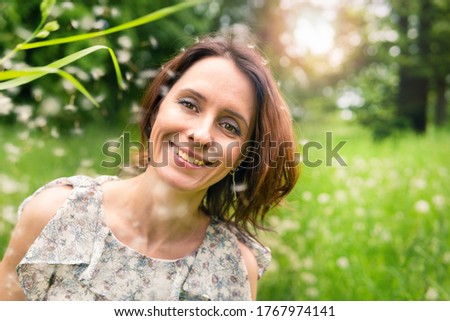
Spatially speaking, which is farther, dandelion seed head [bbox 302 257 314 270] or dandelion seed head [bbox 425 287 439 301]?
dandelion seed head [bbox 302 257 314 270]

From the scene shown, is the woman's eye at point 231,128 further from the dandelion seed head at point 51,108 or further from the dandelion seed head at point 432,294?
the dandelion seed head at point 51,108

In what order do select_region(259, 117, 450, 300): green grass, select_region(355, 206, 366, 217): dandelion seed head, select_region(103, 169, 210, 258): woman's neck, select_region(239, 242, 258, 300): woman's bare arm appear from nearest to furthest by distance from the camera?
select_region(103, 169, 210, 258): woman's neck < select_region(239, 242, 258, 300): woman's bare arm < select_region(259, 117, 450, 300): green grass < select_region(355, 206, 366, 217): dandelion seed head

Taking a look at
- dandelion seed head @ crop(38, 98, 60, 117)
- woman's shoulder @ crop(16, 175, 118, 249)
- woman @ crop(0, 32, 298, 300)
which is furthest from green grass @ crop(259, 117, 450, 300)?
dandelion seed head @ crop(38, 98, 60, 117)

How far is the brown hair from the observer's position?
135cm

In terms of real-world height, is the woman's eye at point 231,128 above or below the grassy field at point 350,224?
above

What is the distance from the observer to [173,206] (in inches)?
53.4

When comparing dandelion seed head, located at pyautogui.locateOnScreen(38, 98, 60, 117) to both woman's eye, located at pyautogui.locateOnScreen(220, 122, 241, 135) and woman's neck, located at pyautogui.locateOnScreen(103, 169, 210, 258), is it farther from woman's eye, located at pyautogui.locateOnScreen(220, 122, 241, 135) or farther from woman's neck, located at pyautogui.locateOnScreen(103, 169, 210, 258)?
woman's eye, located at pyautogui.locateOnScreen(220, 122, 241, 135)

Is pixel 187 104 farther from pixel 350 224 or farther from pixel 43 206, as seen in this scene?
pixel 350 224

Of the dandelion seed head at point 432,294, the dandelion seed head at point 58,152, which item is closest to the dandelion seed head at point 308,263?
the dandelion seed head at point 432,294

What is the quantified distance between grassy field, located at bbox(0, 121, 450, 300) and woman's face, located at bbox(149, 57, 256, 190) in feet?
0.70

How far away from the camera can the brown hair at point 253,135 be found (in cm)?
135

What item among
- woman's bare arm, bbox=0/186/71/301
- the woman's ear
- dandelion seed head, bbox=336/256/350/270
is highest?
the woman's ear

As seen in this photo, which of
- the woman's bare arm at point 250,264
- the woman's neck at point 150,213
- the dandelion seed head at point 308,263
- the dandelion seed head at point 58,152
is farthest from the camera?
the dandelion seed head at point 58,152
